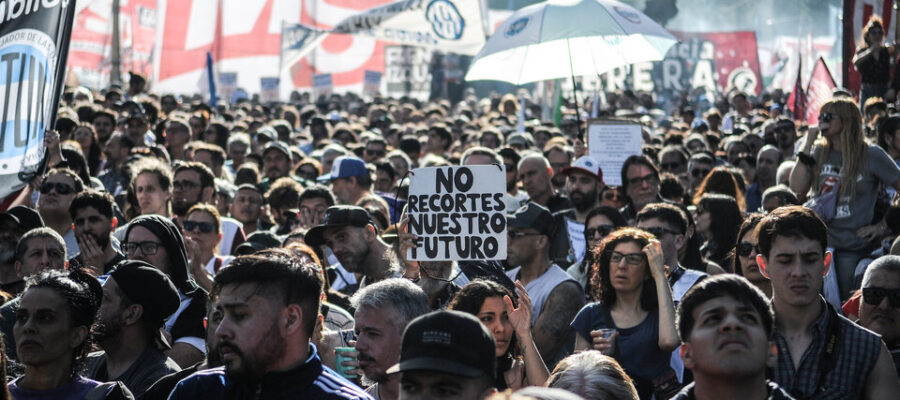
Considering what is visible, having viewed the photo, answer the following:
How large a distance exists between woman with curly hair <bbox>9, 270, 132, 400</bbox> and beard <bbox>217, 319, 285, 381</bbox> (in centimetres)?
77

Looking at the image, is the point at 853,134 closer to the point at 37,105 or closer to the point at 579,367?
the point at 579,367

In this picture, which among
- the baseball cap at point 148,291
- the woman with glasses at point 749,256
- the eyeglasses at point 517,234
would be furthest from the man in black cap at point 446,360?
the eyeglasses at point 517,234

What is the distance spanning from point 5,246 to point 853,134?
5.73 meters

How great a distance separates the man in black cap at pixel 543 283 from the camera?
609 cm

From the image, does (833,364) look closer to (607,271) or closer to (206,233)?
(607,271)

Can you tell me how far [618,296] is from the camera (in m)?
5.61

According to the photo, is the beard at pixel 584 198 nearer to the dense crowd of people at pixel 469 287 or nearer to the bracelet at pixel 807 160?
the dense crowd of people at pixel 469 287

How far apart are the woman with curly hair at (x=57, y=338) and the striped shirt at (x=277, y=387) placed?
0.59 m

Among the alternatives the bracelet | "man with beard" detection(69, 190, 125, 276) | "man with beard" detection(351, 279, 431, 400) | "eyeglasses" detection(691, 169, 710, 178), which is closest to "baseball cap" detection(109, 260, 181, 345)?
"man with beard" detection(351, 279, 431, 400)

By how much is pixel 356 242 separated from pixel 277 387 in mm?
3312

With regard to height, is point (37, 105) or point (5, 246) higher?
point (37, 105)

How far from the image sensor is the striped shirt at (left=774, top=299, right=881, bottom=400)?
169 inches

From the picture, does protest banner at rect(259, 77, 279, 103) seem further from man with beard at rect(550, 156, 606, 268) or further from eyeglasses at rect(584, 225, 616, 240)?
eyeglasses at rect(584, 225, 616, 240)

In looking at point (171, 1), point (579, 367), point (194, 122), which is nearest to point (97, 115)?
point (194, 122)
